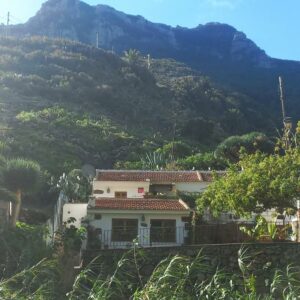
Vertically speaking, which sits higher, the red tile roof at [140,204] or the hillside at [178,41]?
the hillside at [178,41]

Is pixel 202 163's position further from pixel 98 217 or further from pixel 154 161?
pixel 98 217

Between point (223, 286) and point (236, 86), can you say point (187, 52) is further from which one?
point (223, 286)

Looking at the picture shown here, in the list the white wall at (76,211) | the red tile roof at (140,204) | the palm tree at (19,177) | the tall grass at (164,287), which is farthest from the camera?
the white wall at (76,211)

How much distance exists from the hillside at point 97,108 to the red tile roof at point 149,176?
11319 mm

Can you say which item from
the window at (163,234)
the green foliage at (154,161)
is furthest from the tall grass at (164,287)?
the green foliage at (154,161)

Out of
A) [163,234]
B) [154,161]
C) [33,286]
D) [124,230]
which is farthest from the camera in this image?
[154,161]

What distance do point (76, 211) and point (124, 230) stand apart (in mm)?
3495

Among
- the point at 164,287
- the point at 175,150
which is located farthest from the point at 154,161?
the point at 164,287

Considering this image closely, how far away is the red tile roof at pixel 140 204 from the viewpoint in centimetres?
2400

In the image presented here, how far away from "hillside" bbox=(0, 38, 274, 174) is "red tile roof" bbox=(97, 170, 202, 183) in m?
11.3

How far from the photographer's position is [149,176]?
3550 centimetres

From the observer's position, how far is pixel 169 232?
2344 centimetres

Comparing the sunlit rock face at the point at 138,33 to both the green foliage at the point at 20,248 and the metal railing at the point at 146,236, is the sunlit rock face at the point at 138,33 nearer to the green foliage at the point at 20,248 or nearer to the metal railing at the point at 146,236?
the metal railing at the point at 146,236

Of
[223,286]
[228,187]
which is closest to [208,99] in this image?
[228,187]
